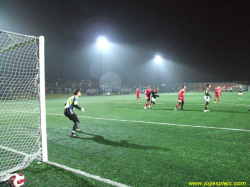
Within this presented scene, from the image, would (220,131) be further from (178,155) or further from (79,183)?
(79,183)

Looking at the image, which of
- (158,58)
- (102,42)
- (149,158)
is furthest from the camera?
(158,58)

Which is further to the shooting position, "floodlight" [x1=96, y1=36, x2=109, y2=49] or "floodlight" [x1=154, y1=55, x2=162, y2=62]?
"floodlight" [x1=154, y1=55, x2=162, y2=62]

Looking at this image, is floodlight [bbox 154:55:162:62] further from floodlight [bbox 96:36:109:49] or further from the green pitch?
the green pitch

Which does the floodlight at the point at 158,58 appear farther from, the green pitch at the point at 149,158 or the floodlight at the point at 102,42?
the green pitch at the point at 149,158

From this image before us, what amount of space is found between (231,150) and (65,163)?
4.19 m

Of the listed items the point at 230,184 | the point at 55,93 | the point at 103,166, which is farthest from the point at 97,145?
the point at 55,93

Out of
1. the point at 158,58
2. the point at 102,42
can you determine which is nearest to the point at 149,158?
the point at 102,42

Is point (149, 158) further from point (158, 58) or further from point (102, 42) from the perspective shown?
point (158, 58)

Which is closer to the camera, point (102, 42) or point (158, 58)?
point (102, 42)

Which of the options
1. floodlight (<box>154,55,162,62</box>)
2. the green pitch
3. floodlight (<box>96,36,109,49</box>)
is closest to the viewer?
the green pitch

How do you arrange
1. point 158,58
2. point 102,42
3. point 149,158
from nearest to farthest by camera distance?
point 149,158 < point 102,42 < point 158,58

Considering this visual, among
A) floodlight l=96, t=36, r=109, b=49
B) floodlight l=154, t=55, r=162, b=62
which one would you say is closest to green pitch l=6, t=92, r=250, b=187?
floodlight l=96, t=36, r=109, b=49

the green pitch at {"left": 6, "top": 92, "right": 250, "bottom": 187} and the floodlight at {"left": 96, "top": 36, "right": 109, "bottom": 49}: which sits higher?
the floodlight at {"left": 96, "top": 36, "right": 109, "bottom": 49}

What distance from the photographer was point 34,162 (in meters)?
4.27
